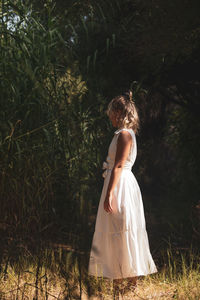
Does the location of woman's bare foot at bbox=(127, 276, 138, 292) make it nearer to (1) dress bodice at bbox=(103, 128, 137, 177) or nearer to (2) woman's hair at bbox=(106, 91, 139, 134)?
(1) dress bodice at bbox=(103, 128, 137, 177)

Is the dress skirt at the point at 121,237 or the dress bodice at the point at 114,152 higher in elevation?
the dress bodice at the point at 114,152

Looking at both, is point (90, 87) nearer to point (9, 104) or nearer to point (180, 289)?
point (9, 104)

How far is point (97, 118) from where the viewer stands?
3992mm

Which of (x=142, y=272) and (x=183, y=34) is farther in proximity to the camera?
(x=183, y=34)

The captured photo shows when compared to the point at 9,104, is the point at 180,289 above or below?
below

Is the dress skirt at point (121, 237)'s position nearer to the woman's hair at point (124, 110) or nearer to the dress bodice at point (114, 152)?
the dress bodice at point (114, 152)

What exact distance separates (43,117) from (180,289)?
5.78 ft

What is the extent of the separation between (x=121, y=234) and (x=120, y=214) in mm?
132

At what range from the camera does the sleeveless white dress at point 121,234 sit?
2.55 m

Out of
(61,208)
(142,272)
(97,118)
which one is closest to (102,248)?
(142,272)

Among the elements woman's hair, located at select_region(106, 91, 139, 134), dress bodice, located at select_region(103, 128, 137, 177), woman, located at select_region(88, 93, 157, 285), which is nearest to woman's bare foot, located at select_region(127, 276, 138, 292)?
woman, located at select_region(88, 93, 157, 285)

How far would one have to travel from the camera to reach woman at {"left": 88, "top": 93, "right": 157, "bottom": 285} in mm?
2516

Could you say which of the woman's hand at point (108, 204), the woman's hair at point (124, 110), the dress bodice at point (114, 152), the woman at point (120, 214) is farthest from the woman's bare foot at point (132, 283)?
the woman's hair at point (124, 110)

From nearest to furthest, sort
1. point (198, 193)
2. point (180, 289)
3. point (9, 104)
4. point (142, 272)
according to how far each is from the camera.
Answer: point (180, 289)
point (142, 272)
point (9, 104)
point (198, 193)
